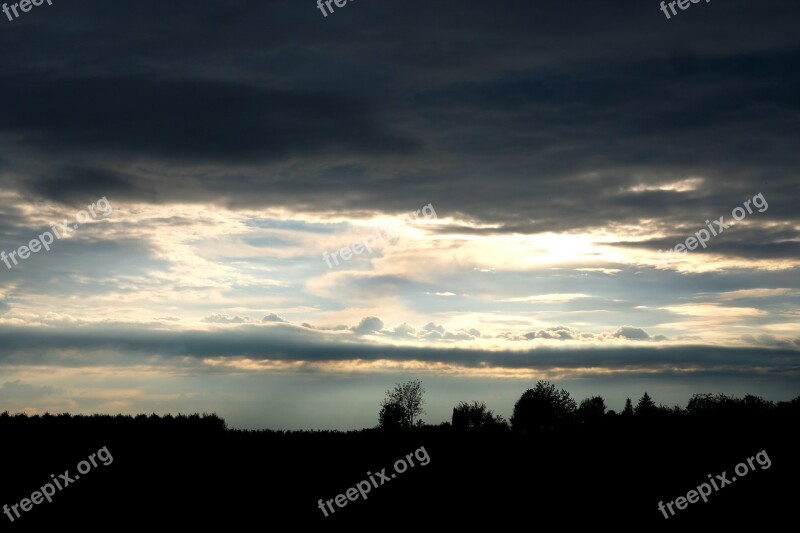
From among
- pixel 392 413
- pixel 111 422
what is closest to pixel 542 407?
A: pixel 392 413

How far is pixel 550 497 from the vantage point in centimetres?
4316

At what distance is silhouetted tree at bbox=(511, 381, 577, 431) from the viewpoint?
181875 mm

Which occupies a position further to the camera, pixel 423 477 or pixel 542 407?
pixel 542 407

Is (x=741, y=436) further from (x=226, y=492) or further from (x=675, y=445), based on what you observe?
(x=226, y=492)

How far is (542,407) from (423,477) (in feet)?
473

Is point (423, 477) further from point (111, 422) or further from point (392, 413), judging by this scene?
point (392, 413)

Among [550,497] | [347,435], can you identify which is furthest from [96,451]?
[550,497]

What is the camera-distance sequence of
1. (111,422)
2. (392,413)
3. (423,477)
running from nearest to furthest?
(423,477), (111,422), (392,413)

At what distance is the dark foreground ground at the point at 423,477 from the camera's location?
Answer: 1609 inches

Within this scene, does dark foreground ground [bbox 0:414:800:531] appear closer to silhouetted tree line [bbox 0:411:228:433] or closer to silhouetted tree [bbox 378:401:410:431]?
silhouetted tree line [bbox 0:411:228:433]

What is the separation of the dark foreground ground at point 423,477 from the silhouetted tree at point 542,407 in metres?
129

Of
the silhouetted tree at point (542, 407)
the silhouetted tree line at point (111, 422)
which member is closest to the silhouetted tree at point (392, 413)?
the silhouetted tree at point (542, 407)

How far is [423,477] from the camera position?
47.3m

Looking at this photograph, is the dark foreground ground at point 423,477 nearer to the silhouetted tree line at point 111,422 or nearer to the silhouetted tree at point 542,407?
the silhouetted tree line at point 111,422
